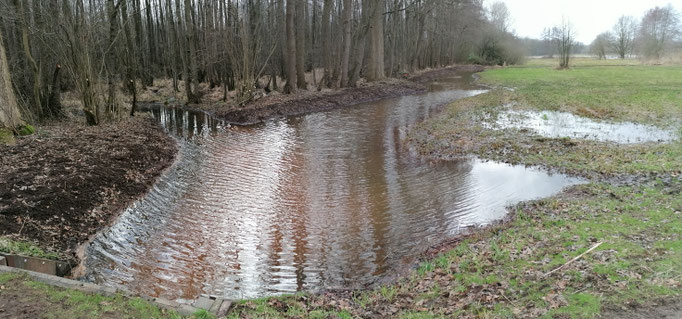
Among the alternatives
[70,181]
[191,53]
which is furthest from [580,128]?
[191,53]

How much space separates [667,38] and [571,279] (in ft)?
196

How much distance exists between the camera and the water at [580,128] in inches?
493

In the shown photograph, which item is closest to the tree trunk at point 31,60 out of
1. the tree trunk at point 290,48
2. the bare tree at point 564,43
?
the tree trunk at point 290,48

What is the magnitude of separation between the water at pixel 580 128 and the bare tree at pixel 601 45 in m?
59.5

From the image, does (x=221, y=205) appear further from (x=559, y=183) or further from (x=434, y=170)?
(x=559, y=183)

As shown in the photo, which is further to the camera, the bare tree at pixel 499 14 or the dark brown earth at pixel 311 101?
the bare tree at pixel 499 14

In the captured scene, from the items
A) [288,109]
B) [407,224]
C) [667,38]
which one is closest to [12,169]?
[407,224]

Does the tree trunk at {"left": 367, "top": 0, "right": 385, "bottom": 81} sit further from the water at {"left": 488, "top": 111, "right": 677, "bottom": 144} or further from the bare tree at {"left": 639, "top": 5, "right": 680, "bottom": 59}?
the bare tree at {"left": 639, "top": 5, "right": 680, "bottom": 59}

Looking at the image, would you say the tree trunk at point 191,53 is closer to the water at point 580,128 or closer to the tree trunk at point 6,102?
the tree trunk at point 6,102

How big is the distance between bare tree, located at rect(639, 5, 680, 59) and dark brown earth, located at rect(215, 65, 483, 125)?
34.1m

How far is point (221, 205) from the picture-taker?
868cm

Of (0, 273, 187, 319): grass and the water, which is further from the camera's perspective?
the water

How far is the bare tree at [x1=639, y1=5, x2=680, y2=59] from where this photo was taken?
49.1m

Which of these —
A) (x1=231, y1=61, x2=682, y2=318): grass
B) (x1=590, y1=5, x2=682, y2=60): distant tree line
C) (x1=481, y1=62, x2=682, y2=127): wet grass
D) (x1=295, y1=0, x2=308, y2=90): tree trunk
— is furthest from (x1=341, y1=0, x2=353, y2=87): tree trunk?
(x1=590, y1=5, x2=682, y2=60): distant tree line
